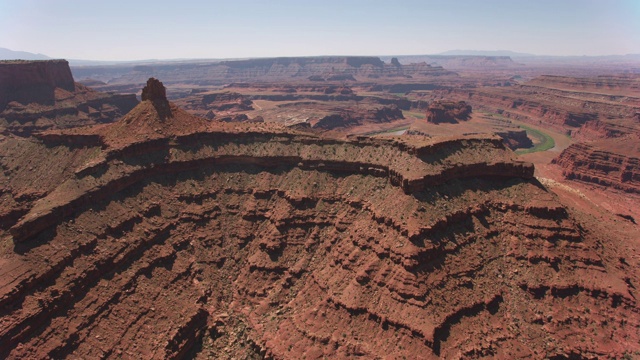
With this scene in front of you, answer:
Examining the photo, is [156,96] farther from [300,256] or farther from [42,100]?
[42,100]

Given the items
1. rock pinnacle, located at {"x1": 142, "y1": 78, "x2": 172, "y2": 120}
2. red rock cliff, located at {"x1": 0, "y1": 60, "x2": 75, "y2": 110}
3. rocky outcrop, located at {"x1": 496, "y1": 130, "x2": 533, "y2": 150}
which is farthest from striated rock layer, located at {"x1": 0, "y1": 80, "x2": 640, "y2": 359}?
rocky outcrop, located at {"x1": 496, "y1": 130, "x2": 533, "y2": 150}

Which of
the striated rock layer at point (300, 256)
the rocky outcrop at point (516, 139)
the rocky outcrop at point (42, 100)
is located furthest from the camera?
the rocky outcrop at point (516, 139)

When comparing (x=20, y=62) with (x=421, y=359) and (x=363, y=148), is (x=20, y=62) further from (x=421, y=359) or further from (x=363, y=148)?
(x=421, y=359)

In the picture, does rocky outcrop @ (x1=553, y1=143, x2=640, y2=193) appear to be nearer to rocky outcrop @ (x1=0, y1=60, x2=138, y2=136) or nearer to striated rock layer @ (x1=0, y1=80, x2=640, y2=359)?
striated rock layer @ (x1=0, y1=80, x2=640, y2=359)

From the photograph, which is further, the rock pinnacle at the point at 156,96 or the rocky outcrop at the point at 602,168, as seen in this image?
the rocky outcrop at the point at 602,168

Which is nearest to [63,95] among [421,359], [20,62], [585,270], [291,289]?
[20,62]

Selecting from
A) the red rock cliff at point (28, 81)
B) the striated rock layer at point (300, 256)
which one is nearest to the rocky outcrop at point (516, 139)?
the striated rock layer at point (300, 256)

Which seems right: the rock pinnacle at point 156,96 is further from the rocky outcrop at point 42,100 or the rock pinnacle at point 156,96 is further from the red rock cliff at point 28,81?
the red rock cliff at point 28,81
